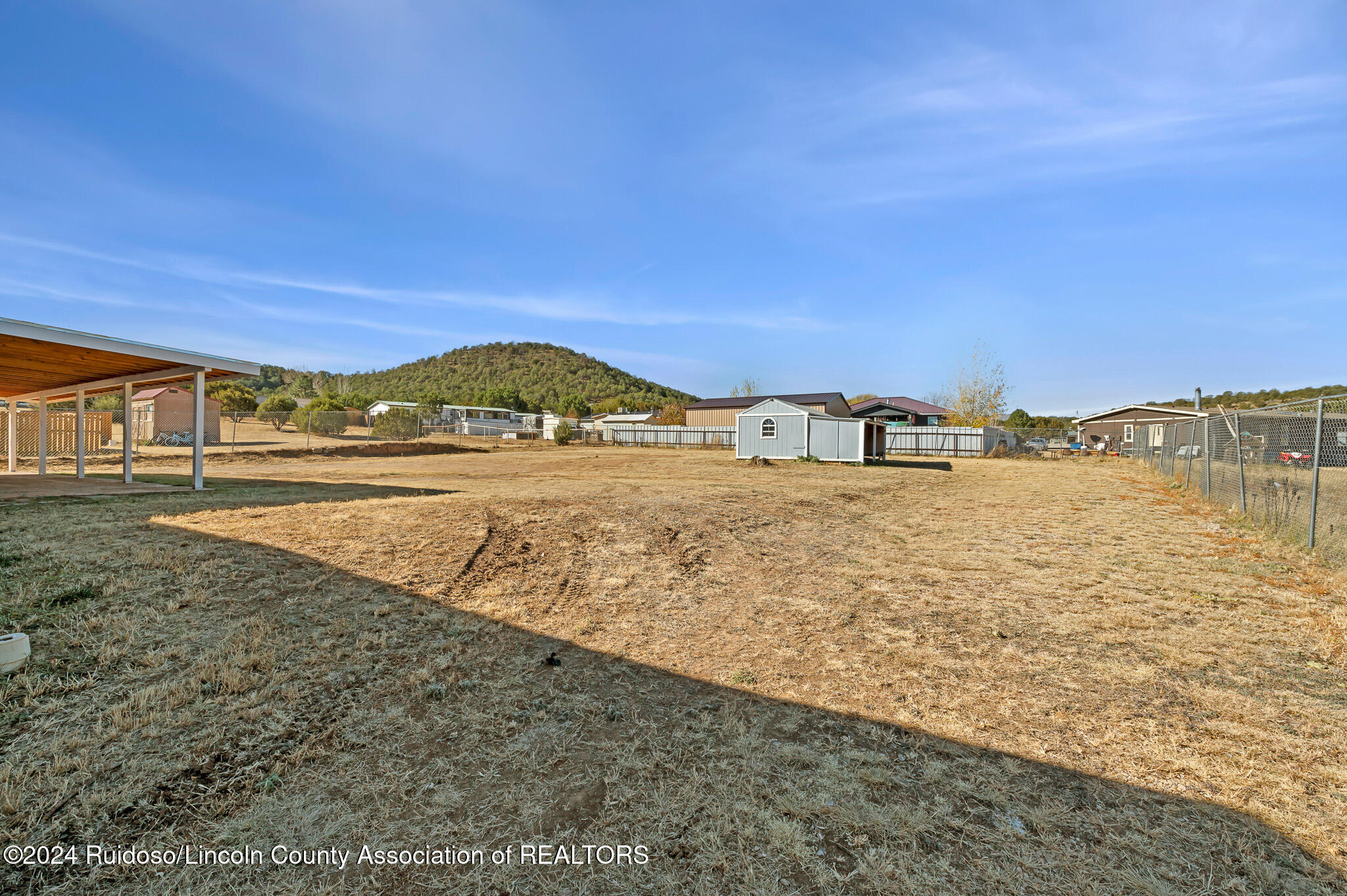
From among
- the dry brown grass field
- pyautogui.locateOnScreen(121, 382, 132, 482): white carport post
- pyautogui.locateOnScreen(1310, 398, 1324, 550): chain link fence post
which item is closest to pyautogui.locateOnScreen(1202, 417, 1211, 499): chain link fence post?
the dry brown grass field

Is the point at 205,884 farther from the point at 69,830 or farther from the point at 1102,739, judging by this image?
the point at 1102,739

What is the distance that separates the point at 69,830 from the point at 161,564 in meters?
3.62

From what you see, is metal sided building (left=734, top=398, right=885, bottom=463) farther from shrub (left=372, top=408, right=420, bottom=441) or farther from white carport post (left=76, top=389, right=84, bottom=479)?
white carport post (left=76, top=389, right=84, bottom=479)

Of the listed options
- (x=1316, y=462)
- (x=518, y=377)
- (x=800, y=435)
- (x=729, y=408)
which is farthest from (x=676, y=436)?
(x=518, y=377)

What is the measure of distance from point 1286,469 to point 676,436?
33.1 meters

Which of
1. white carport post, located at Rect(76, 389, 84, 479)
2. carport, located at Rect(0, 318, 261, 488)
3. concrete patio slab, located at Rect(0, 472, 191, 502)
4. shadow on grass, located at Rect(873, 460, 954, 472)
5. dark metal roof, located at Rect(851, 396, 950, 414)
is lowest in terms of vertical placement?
concrete patio slab, located at Rect(0, 472, 191, 502)

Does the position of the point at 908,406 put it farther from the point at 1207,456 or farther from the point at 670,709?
the point at 670,709

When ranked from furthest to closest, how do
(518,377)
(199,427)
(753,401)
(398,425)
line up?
(518,377) → (753,401) → (398,425) → (199,427)

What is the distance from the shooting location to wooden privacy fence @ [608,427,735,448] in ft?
128

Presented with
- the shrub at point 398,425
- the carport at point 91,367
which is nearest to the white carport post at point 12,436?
the carport at point 91,367

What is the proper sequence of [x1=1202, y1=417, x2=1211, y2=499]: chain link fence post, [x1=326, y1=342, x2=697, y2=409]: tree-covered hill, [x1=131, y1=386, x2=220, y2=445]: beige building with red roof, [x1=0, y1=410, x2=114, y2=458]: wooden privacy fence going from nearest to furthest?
[x1=1202, y1=417, x2=1211, y2=499]: chain link fence post
[x1=0, y1=410, x2=114, y2=458]: wooden privacy fence
[x1=131, y1=386, x2=220, y2=445]: beige building with red roof
[x1=326, y1=342, x2=697, y2=409]: tree-covered hill

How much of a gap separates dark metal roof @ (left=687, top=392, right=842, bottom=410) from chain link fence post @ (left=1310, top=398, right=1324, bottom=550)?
33491 millimetres

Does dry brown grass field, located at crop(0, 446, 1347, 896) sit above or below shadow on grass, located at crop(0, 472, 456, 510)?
below

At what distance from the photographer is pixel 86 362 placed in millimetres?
9562
